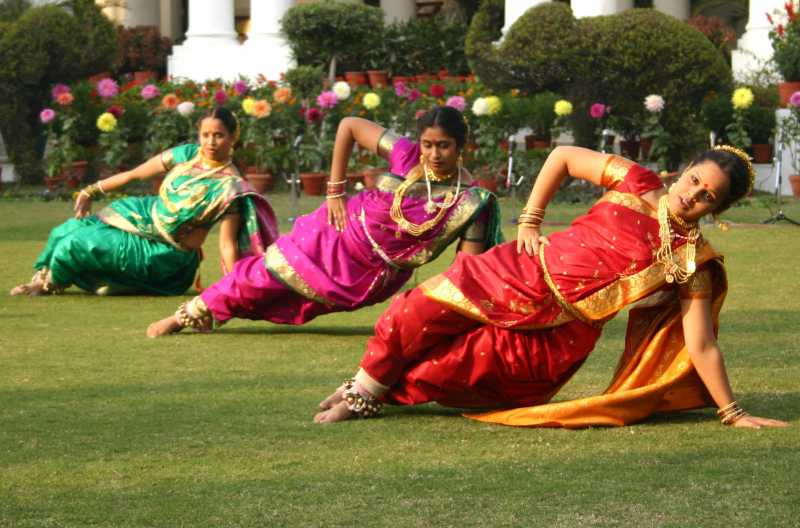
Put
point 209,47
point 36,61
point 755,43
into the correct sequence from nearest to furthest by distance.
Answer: point 36,61
point 755,43
point 209,47

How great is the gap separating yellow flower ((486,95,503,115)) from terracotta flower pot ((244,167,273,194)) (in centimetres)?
279

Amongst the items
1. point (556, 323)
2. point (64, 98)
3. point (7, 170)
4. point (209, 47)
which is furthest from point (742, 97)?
point (209, 47)

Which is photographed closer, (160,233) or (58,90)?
(160,233)

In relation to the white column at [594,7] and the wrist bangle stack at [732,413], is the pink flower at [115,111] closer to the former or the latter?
the white column at [594,7]

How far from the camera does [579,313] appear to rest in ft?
19.3

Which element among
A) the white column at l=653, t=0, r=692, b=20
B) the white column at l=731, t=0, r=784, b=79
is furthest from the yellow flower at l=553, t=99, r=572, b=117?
the white column at l=653, t=0, r=692, b=20

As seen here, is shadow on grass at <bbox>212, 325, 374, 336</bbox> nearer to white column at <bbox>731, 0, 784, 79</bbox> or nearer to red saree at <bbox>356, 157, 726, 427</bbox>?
red saree at <bbox>356, 157, 726, 427</bbox>

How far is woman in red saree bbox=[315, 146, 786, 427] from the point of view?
5.84 meters

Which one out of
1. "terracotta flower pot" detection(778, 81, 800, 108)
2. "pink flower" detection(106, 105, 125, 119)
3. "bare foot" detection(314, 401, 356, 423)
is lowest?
"pink flower" detection(106, 105, 125, 119)

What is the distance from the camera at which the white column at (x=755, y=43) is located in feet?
69.2

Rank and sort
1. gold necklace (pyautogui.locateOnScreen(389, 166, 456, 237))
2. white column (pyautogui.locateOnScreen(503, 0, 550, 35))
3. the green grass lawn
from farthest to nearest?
white column (pyautogui.locateOnScreen(503, 0, 550, 35)) < gold necklace (pyautogui.locateOnScreen(389, 166, 456, 237)) < the green grass lawn

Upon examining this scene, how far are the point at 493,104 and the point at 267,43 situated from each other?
354 inches

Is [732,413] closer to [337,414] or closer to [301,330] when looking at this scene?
[337,414]

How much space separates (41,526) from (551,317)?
2.09m
